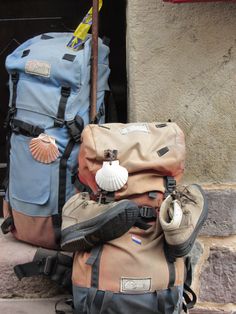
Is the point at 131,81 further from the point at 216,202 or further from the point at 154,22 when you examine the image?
the point at 216,202

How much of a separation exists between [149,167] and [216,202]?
0.60m

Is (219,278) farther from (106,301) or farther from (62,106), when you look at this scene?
(62,106)

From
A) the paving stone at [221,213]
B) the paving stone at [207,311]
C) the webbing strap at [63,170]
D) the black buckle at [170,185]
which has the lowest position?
the paving stone at [207,311]

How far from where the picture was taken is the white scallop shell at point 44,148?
2.67 meters

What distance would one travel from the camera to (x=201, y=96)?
9.23 feet

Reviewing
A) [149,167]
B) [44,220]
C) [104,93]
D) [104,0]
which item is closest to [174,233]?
[149,167]

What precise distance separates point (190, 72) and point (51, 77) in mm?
621

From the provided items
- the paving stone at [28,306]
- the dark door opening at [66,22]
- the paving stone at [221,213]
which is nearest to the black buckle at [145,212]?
→ the paving stone at [221,213]

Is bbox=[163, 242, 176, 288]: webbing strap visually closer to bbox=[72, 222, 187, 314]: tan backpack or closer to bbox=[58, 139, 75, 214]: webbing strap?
bbox=[72, 222, 187, 314]: tan backpack

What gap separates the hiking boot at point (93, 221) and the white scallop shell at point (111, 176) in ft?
0.25

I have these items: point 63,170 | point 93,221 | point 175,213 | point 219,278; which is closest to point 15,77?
point 63,170

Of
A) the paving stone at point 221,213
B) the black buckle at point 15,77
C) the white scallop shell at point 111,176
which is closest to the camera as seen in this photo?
the white scallop shell at point 111,176

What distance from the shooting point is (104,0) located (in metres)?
3.27

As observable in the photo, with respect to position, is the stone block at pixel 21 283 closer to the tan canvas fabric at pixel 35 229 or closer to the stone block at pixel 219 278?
the tan canvas fabric at pixel 35 229
